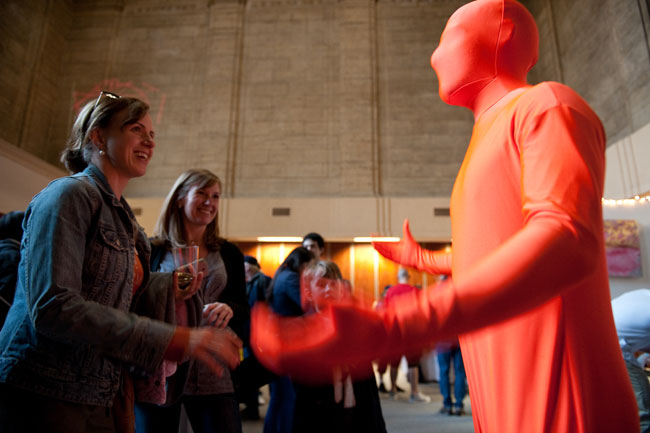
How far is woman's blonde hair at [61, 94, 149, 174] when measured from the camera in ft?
4.72

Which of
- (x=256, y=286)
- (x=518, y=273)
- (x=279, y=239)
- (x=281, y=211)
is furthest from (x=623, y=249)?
(x=518, y=273)

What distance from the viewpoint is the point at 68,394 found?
1.12m

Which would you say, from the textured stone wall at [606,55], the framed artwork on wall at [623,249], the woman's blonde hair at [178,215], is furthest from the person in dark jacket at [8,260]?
the textured stone wall at [606,55]

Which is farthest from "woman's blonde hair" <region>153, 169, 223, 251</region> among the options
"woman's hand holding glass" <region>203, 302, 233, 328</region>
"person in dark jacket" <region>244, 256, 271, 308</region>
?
"person in dark jacket" <region>244, 256, 271, 308</region>

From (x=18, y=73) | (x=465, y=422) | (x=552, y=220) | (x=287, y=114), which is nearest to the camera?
(x=552, y=220)

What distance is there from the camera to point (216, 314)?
1970mm

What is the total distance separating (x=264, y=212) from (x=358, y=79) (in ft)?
14.5

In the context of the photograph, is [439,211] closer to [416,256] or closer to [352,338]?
[416,256]

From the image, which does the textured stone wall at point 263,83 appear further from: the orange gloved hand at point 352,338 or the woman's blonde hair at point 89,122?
the orange gloved hand at point 352,338

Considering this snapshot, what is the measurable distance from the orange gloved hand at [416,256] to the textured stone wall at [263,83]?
31.8ft

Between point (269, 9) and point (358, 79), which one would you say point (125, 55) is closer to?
point (269, 9)

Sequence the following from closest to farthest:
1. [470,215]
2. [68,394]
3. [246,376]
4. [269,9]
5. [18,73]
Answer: [470,215], [68,394], [246,376], [18,73], [269,9]

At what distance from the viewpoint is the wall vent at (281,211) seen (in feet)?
36.1

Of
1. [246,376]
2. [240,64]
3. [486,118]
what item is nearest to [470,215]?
[486,118]
